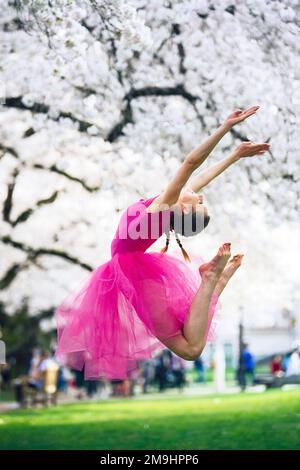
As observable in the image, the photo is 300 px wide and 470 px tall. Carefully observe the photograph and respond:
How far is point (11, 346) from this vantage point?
30.9m

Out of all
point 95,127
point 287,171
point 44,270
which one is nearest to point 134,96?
point 95,127

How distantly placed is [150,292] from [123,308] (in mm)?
339

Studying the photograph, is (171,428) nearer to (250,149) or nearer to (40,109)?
(40,109)

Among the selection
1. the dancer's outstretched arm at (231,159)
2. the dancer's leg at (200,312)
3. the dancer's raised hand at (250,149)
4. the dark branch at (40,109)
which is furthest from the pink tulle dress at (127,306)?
the dark branch at (40,109)

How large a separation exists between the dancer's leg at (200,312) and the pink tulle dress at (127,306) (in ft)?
0.36

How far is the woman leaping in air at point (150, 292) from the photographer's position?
5309mm

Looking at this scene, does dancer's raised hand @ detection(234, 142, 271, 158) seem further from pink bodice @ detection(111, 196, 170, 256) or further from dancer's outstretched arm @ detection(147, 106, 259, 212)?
pink bodice @ detection(111, 196, 170, 256)

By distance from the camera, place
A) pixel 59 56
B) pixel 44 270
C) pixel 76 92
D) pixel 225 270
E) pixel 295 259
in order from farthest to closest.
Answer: pixel 44 270
pixel 295 259
pixel 76 92
pixel 59 56
pixel 225 270

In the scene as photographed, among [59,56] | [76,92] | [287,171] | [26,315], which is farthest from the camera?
[26,315]

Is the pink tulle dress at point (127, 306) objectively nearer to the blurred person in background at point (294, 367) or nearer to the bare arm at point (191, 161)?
the bare arm at point (191, 161)

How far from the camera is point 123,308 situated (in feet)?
19.3

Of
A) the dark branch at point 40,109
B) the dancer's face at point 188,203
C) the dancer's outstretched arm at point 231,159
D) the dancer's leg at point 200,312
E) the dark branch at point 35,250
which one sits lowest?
the dark branch at point 35,250
